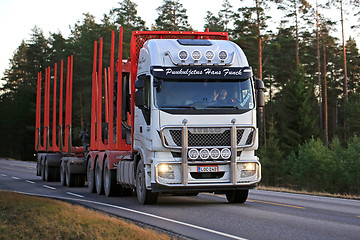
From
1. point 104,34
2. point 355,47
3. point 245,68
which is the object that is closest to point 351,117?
Result: point 355,47

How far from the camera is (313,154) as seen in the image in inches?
1692

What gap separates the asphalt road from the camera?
33.6 feet

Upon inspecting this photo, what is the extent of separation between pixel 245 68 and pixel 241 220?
4.31 meters

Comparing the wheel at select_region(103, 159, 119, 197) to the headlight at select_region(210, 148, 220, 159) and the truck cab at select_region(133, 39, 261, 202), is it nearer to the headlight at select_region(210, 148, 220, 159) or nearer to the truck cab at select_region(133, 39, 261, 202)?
the truck cab at select_region(133, 39, 261, 202)

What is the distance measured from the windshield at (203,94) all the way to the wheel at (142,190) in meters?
1.80

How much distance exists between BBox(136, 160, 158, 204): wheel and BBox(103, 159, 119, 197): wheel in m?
2.76

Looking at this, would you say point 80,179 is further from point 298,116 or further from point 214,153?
point 298,116

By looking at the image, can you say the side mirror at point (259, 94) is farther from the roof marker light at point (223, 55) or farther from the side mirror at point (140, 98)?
the side mirror at point (140, 98)

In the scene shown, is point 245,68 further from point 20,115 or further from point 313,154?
point 20,115

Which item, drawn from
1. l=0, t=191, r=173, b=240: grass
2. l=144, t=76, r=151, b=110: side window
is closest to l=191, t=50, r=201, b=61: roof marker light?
l=144, t=76, r=151, b=110: side window

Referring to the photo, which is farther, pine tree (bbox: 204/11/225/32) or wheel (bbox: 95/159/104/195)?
pine tree (bbox: 204/11/225/32)

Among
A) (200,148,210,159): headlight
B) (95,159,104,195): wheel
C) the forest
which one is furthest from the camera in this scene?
the forest

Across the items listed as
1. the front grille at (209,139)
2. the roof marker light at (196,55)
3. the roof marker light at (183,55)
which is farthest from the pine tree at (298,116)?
the front grille at (209,139)

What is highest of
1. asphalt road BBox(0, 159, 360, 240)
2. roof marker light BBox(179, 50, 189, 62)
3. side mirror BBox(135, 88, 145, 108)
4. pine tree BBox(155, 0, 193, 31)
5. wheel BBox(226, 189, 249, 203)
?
pine tree BBox(155, 0, 193, 31)
